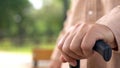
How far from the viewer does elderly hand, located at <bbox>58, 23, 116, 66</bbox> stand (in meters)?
0.52

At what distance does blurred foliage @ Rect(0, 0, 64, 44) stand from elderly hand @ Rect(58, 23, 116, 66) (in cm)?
980

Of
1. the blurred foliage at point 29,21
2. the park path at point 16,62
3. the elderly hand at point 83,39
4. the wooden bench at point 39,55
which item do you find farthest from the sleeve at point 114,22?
the blurred foliage at point 29,21

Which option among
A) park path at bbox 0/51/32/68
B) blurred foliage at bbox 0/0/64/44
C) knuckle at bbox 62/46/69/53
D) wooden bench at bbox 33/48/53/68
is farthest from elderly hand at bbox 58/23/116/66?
blurred foliage at bbox 0/0/64/44

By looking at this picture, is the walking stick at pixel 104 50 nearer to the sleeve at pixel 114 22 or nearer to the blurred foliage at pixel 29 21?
the sleeve at pixel 114 22

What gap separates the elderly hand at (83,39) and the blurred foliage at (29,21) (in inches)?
386

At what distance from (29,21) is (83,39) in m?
10.7

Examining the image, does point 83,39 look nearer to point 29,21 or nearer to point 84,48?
point 84,48

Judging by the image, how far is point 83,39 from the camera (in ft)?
1.72

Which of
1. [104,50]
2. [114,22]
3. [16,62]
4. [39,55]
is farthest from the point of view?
[16,62]

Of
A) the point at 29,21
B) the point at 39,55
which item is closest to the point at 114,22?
the point at 39,55

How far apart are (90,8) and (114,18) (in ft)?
0.78

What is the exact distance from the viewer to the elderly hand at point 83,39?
52cm

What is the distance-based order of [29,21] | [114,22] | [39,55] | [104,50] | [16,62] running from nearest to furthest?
[104,50] → [114,22] → [39,55] → [16,62] → [29,21]

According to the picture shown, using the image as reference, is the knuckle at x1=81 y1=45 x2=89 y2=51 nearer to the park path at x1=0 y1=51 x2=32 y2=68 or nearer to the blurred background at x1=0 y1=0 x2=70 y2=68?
the park path at x1=0 y1=51 x2=32 y2=68
